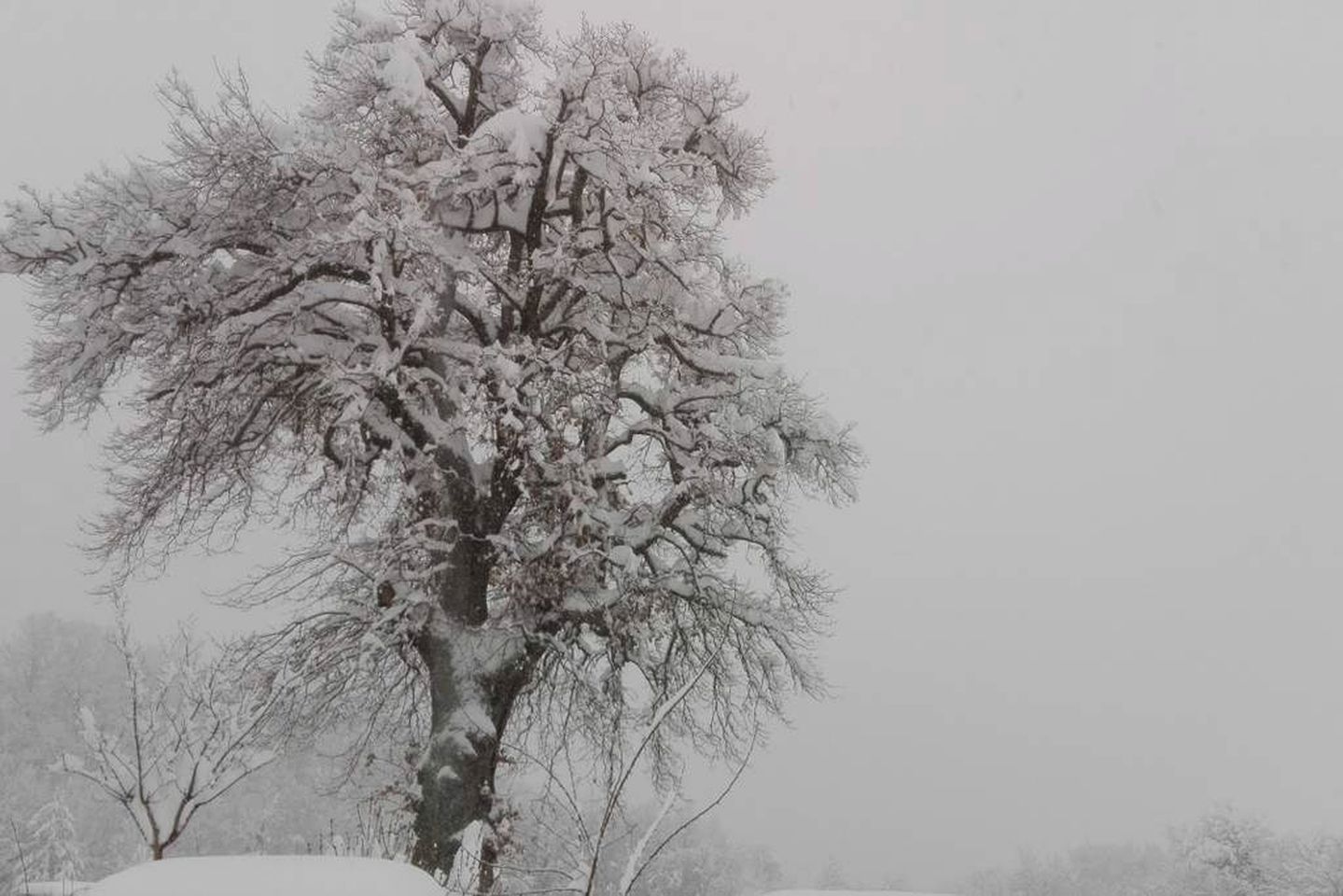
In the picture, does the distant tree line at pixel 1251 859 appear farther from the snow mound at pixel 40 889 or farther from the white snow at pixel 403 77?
the snow mound at pixel 40 889

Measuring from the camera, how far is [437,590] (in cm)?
870

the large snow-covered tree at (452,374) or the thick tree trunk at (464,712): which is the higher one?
the large snow-covered tree at (452,374)

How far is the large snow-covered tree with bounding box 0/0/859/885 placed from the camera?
791cm

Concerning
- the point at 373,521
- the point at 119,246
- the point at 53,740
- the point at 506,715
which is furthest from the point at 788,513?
the point at 53,740

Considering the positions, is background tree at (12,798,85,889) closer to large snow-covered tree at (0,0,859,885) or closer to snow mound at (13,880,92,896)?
large snow-covered tree at (0,0,859,885)

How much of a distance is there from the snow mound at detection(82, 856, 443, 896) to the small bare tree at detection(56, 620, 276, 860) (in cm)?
373

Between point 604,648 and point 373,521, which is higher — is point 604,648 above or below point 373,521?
below

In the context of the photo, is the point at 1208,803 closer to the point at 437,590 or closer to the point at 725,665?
the point at 725,665

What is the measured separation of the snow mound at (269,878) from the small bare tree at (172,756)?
3735 mm

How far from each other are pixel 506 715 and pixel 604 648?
114cm

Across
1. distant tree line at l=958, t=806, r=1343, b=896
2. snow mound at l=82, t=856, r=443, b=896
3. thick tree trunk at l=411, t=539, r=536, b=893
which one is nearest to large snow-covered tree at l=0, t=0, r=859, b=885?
thick tree trunk at l=411, t=539, r=536, b=893

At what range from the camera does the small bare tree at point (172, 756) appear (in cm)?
552

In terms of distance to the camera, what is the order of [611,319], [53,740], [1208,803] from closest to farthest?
1. [611,319]
2. [1208,803]
3. [53,740]

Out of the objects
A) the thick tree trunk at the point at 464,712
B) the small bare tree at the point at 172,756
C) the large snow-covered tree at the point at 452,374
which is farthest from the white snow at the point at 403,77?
the small bare tree at the point at 172,756
